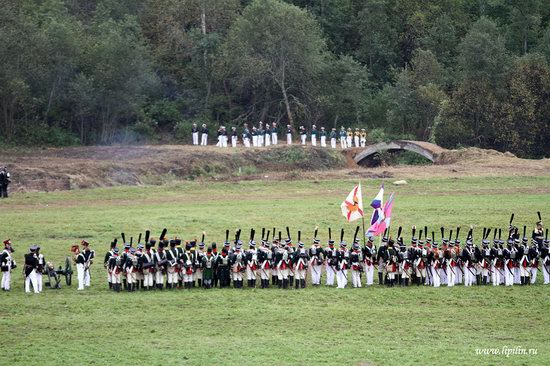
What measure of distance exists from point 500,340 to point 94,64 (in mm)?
48387

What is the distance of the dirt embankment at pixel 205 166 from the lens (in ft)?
196

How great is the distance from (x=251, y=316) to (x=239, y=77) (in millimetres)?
45922

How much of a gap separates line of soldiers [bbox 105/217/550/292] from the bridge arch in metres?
31.6

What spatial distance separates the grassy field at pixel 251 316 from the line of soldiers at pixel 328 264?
2.11ft

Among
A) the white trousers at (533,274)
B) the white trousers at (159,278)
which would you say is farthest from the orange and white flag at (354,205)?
the white trousers at (159,278)

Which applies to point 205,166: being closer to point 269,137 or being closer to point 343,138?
point 269,137

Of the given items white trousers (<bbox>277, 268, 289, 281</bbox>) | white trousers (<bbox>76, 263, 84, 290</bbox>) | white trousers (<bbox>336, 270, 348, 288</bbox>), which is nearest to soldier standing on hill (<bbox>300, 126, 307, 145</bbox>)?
white trousers (<bbox>336, 270, 348, 288</bbox>)

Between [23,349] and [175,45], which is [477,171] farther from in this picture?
[23,349]

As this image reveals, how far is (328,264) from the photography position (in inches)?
1478

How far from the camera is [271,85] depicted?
79438mm

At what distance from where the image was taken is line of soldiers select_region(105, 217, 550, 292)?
120 ft

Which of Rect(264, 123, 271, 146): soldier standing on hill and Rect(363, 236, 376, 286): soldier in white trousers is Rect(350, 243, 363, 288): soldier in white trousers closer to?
Rect(363, 236, 376, 286): soldier in white trousers

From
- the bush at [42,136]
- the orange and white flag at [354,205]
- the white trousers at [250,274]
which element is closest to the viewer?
the white trousers at [250,274]

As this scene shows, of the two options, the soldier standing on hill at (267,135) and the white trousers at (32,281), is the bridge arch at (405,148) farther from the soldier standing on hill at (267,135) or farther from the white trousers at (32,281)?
the white trousers at (32,281)
